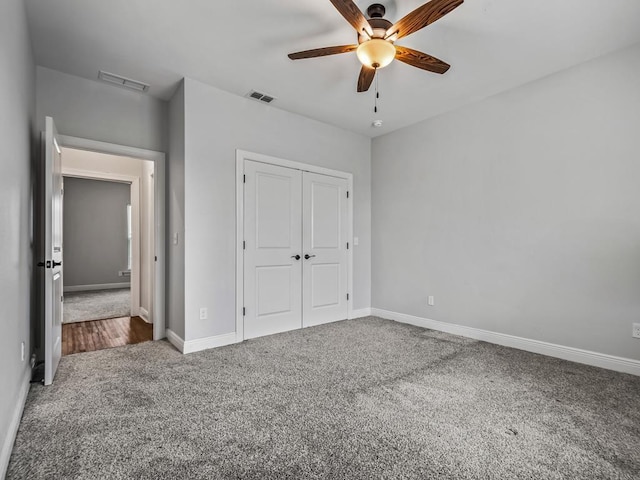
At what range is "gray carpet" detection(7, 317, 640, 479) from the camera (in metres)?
1.60

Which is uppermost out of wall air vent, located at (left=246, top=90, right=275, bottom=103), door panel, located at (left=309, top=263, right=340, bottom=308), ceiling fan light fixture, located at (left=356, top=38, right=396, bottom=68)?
wall air vent, located at (left=246, top=90, right=275, bottom=103)

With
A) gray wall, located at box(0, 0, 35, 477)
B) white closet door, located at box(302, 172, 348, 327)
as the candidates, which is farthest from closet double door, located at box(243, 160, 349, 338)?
gray wall, located at box(0, 0, 35, 477)

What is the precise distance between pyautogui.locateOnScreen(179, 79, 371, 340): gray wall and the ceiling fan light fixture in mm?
1832

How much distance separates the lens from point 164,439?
181 centimetres

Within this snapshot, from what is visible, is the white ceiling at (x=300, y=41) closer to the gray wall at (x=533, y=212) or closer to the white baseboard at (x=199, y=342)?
the gray wall at (x=533, y=212)

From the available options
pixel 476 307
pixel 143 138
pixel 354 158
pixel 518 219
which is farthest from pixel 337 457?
pixel 354 158

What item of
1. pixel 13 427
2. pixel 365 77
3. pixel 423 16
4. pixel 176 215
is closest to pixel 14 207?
pixel 13 427

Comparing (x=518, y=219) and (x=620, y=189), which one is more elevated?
(x=620, y=189)

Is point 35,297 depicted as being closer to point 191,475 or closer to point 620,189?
point 191,475

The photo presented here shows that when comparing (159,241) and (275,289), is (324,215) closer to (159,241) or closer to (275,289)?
(275,289)

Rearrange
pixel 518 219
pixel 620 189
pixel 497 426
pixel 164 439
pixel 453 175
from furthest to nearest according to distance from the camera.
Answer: pixel 453 175 → pixel 518 219 → pixel 620 189 → pixel 497 426 → pixel 164 439

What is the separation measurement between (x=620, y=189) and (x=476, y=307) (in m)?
1.72

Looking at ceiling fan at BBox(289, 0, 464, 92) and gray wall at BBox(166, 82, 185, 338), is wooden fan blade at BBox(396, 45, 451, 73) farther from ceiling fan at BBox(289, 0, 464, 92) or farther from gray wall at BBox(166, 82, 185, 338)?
gray wall at BBox(166, 82, 185, 338)

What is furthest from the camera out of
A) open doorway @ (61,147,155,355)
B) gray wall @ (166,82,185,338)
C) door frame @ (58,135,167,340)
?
open doorway @ (61,147,155,355)
